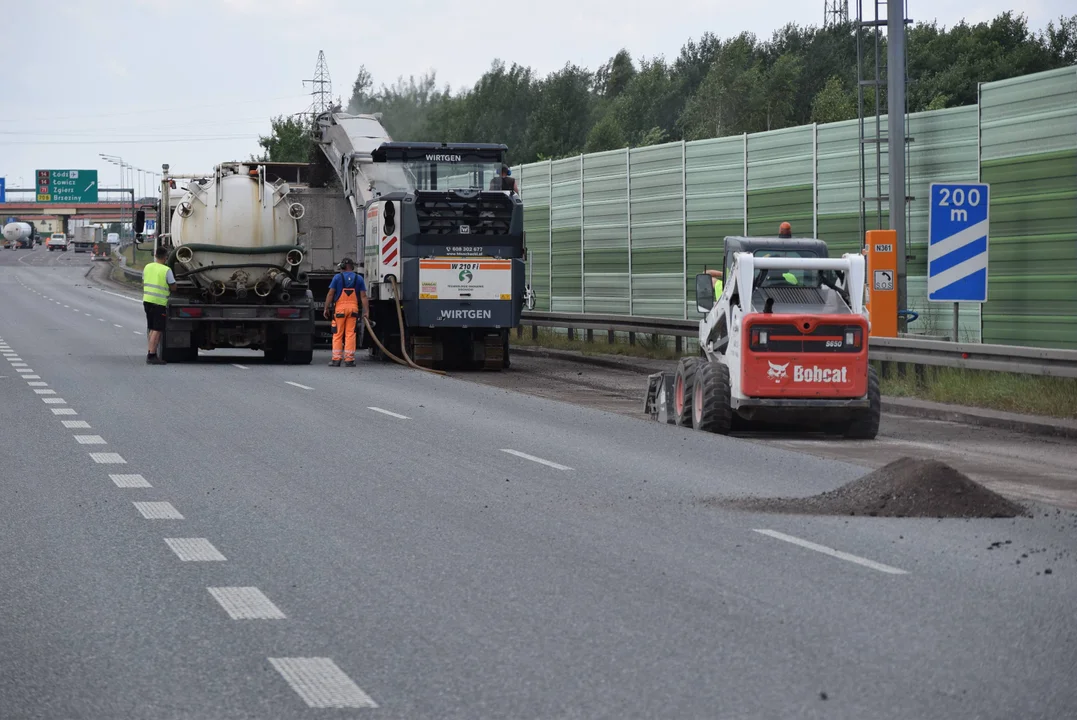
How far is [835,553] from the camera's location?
9.69 metres

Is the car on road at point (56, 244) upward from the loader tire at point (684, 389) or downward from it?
upward

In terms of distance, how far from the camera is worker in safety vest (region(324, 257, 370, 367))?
29031mm

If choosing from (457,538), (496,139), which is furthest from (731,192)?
(496,139)

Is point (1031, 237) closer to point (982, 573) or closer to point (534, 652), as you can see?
point (982, 573)

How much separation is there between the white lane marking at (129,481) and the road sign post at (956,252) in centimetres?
998

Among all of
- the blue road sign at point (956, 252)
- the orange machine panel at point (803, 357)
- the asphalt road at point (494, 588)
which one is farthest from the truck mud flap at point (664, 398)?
the blue road sign at point (956, 252)

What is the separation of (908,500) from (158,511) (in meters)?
4.92

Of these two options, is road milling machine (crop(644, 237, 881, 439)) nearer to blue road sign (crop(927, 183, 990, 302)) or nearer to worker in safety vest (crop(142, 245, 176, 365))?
blue road sign (crop(927, 183, 990, 302))

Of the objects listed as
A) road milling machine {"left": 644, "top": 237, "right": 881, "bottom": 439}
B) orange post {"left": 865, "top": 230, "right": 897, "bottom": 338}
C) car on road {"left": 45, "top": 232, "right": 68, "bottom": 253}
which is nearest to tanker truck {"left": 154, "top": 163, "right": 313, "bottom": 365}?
orange post {"left": 865, "top": 230, "right": 897, "bottom": 338}

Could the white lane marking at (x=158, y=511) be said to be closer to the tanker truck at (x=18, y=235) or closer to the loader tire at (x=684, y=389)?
the loader tire at (x=684, y=389)

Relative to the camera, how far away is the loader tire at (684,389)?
60.2 feet

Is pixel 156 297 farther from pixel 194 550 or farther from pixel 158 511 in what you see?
pixel 194 550

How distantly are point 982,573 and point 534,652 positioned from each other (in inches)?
120

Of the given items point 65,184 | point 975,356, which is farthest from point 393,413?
point 65,184
